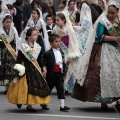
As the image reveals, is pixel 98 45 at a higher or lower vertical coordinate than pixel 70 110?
higher

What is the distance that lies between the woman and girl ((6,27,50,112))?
27.2 inches

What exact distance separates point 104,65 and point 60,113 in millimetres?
1050

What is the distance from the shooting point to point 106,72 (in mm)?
11953

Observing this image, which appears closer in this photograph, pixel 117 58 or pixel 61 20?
pixel 117 58

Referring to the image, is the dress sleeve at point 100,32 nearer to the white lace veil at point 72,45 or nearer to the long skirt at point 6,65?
the white lace veil at point 72,45

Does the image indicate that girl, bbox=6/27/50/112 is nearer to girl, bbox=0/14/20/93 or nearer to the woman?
the woman

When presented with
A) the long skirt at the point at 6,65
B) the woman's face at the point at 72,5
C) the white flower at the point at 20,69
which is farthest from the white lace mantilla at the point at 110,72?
the woman's face at the point at 72,5

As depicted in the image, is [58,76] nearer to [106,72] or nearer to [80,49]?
[106,72]

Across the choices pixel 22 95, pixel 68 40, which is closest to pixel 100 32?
pixel 22 95

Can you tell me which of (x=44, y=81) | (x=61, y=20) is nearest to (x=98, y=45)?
(x=44, y=81)

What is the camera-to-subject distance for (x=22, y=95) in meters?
11.8

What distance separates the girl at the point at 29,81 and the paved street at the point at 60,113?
0.20 m

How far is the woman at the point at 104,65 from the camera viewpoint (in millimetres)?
11930

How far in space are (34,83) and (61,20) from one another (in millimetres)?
3311
